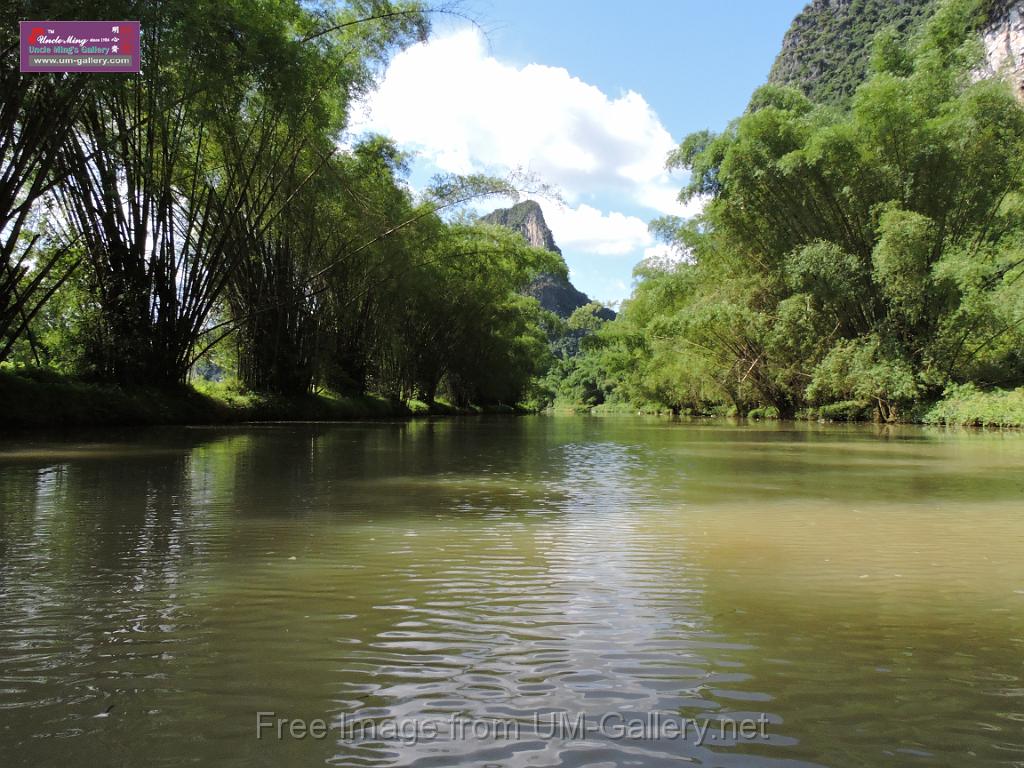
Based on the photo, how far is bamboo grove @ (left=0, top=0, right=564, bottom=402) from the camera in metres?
10.5

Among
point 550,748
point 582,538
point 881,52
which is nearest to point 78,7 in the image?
point 582,538

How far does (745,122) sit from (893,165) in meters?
4.23

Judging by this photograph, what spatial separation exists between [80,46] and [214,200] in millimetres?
7757

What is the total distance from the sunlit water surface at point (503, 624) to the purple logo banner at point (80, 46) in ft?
20.5

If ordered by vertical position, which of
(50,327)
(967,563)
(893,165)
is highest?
(893,165)

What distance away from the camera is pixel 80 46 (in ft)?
29.7

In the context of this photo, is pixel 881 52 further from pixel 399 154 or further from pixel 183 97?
pixel 183 97

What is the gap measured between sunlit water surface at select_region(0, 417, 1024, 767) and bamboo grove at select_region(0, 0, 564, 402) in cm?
756

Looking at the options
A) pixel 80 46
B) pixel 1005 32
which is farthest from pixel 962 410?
pixel 1005 32

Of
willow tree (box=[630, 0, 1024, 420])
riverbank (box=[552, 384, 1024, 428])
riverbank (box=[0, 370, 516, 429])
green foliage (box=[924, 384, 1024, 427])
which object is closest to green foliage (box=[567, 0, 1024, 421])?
willow tree (box=[630, 0, 1024, 420])

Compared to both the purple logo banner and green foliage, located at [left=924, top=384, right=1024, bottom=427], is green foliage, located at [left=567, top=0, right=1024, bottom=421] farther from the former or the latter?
the purple logo banner

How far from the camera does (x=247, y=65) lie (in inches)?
425

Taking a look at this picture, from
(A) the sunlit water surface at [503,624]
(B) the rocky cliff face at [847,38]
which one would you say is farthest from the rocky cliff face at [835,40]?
(A) the sunlit water surface at [503,624]

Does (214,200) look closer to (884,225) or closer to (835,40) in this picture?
(884,225)
